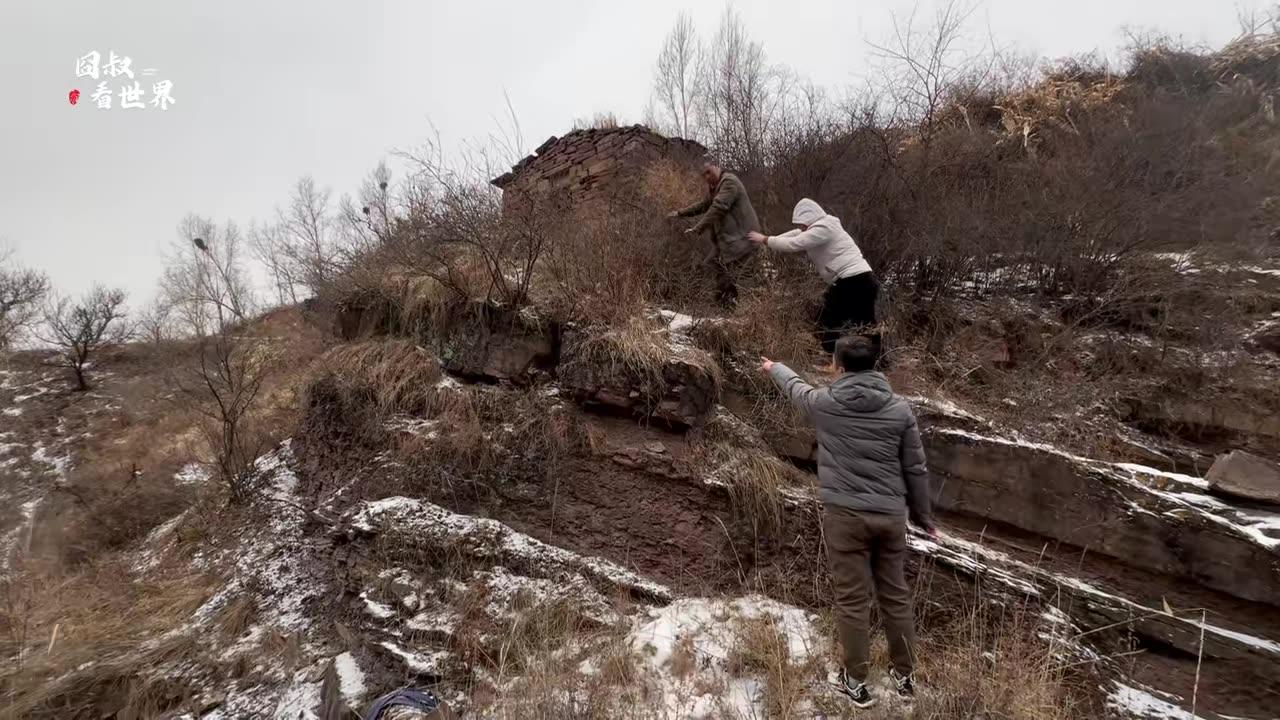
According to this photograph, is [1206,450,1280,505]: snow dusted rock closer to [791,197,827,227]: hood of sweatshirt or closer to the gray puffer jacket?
the gray puffer jacket

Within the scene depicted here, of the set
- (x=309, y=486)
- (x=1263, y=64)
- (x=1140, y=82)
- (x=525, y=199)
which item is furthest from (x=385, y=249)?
(x=1263, y=64)

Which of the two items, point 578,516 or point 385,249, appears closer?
point 578,516

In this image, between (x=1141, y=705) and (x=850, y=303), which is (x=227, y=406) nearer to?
(x=850, y=303)

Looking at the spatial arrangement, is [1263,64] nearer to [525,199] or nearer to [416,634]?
[525,199]

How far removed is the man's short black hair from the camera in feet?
8.71

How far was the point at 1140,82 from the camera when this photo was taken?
9.46 m

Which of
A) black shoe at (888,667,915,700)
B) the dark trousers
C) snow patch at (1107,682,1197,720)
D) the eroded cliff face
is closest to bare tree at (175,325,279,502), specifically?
the eroded cliff face

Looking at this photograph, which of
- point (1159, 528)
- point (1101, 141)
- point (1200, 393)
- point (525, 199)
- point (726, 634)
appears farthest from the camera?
point (1101, 141)

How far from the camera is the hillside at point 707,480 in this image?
9.90 ft

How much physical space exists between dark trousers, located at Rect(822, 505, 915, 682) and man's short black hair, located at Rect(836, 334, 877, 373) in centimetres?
76

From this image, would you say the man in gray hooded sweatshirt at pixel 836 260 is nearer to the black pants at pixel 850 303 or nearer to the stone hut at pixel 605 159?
the black pants at pixel 850 303

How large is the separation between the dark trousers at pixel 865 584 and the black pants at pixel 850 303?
2.40 m

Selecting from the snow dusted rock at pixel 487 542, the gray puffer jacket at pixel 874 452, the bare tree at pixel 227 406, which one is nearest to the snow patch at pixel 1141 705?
the gray puffer jacket at pixel 874 452

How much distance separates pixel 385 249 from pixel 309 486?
110 inches
